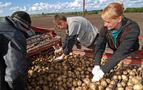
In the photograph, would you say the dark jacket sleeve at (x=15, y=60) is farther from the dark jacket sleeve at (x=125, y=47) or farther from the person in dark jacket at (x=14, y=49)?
the dark jacket sleeve at (x=125, y=47)

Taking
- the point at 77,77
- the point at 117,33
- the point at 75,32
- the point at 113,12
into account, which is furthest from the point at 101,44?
the point at 75,32

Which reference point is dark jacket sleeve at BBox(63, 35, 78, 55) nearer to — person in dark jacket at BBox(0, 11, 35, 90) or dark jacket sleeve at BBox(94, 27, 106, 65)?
dark jacket sleeve at BBox(94, 27, 106, 65)

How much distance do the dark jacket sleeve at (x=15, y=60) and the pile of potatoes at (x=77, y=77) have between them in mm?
1048

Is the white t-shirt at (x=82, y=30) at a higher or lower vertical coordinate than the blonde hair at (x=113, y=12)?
lower

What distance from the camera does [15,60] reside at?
534cm

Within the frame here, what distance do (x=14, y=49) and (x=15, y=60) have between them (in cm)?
16

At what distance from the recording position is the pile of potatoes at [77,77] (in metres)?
5.96

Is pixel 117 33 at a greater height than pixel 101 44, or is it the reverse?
pixel 117 33

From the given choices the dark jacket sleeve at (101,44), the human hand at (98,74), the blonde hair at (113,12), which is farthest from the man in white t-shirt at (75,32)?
the blonde hair at (113,12)

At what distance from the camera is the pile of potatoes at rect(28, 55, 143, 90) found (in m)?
5.96

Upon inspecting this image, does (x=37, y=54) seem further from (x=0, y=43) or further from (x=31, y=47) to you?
(x=0, y=43)

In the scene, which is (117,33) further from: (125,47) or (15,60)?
(15,60)

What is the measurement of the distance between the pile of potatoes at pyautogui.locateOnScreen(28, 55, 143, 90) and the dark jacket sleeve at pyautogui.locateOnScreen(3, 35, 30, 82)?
105cm

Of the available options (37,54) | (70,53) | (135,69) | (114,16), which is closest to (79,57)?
(70,53)
